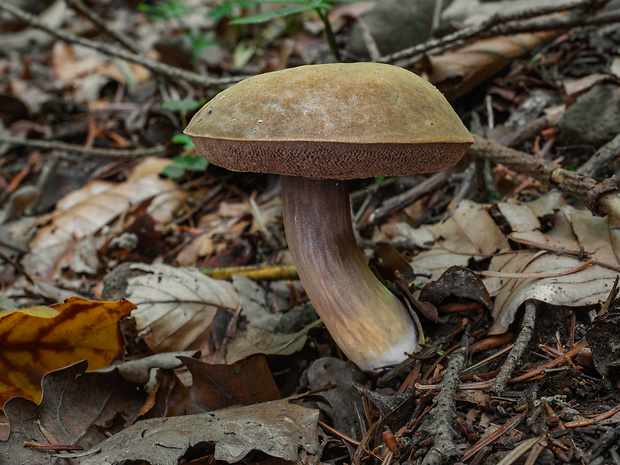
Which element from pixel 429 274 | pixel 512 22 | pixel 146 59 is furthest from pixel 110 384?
pixel 512 22

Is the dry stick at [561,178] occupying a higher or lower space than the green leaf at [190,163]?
higher

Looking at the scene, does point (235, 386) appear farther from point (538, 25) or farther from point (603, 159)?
point (538, 25)

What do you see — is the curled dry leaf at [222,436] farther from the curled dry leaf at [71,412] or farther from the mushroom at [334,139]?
the mushroom at [334,139]

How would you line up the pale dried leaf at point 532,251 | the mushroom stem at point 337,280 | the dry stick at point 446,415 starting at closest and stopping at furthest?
the dry stick at point 446,415, the pale dried leaf at point 532,251, the mushroom stem at point 337,280

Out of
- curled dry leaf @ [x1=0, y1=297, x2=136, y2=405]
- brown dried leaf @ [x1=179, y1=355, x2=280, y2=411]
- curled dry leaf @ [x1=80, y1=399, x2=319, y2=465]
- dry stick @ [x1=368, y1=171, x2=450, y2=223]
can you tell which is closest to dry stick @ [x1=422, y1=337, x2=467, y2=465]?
curled dry leaf @ [x1=80, y1=399, x2=319, y2=465]

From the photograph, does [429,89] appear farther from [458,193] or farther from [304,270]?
[458,193]

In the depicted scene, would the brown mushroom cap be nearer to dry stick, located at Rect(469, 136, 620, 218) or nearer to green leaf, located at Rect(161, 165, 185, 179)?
dry stick, located at Rect(469, 136, 620, 218)

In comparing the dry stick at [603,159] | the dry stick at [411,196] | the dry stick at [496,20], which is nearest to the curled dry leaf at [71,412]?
the dry stick at [411,196]
